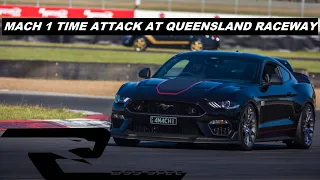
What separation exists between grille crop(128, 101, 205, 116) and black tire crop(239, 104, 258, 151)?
1.91 ft

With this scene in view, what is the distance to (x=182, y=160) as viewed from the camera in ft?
37.6

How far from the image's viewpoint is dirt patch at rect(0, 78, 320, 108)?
27344 millimetres

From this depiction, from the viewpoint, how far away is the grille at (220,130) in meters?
12.7

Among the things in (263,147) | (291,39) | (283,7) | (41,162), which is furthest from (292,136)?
(283,7)

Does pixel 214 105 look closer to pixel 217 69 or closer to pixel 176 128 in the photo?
pixel 176 128

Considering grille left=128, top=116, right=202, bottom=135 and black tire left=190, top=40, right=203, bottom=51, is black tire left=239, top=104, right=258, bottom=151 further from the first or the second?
black tire left=190, top=40, right=203, bottom=51

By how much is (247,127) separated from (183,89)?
1002 mm

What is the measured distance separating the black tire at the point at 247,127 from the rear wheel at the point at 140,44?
33396 millimetres

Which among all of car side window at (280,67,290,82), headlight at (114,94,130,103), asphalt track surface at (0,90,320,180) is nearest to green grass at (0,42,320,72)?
car side window at (280,67,290,82)

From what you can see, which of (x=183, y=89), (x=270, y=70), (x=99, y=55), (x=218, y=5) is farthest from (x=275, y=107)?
(x=218, y=5)

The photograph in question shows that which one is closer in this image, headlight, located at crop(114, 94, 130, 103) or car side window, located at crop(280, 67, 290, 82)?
headlight, located at crop(114, 94, 130, 103)

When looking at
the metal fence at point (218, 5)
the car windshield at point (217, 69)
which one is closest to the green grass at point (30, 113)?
the car windshield at point (217, 69)

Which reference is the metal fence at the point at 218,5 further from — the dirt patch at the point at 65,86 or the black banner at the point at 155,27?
the dirt patch at the point at 65,86

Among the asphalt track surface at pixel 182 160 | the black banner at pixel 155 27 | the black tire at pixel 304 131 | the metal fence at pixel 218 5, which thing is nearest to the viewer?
the asphalt track surface at pixel 182 160
